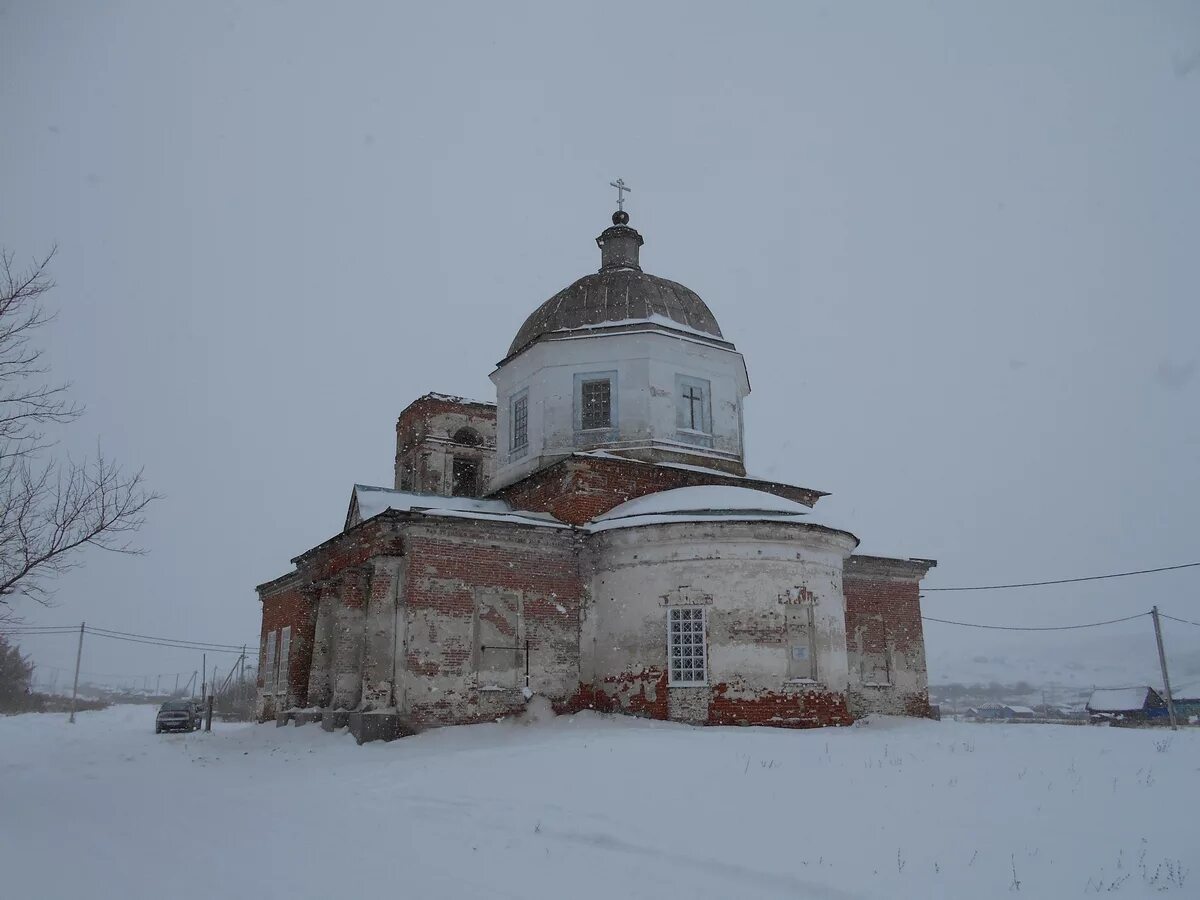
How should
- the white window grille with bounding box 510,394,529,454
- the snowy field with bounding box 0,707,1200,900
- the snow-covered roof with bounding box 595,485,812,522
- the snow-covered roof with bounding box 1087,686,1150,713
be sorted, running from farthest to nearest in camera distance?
the snow-covered roof with bounding box 1087,686,1150,713
the white window grille with bounding box 510,394,529,454
the snow-covered roof with bounding box 595,485,812,522
the snowy field with bounding box 0,707,1200,900

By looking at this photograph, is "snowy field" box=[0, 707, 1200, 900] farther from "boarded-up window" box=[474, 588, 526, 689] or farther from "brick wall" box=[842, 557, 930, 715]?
"brick wall" box=[842, 557, 930, 715]

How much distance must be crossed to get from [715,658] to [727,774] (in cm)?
581

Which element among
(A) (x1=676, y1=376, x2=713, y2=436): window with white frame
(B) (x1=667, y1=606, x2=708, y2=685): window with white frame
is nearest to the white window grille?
(A) (x1=676, y1=376, x2=713, y2=436): window with white frame

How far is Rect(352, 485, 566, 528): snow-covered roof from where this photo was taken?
17594mm

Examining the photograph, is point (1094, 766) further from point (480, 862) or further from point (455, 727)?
point (455, 727)

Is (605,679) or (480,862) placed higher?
(605,679)

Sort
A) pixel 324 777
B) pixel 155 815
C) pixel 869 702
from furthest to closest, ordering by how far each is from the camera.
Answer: pixel 869 702 < pixel 324 777 < pixel 155 815

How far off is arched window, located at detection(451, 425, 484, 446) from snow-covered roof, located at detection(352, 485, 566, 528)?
6166 millimetres

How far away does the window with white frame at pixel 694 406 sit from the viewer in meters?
20.6

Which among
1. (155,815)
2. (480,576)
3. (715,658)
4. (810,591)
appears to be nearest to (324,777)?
(155,815)

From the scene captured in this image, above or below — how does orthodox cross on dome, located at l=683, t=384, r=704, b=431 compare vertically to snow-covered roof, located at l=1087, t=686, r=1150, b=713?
above

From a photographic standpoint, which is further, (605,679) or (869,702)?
(869,702)

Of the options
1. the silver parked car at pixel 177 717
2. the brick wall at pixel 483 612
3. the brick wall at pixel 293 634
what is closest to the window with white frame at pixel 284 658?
the brick wall at pixel 293 634

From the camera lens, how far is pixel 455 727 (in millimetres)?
15945
